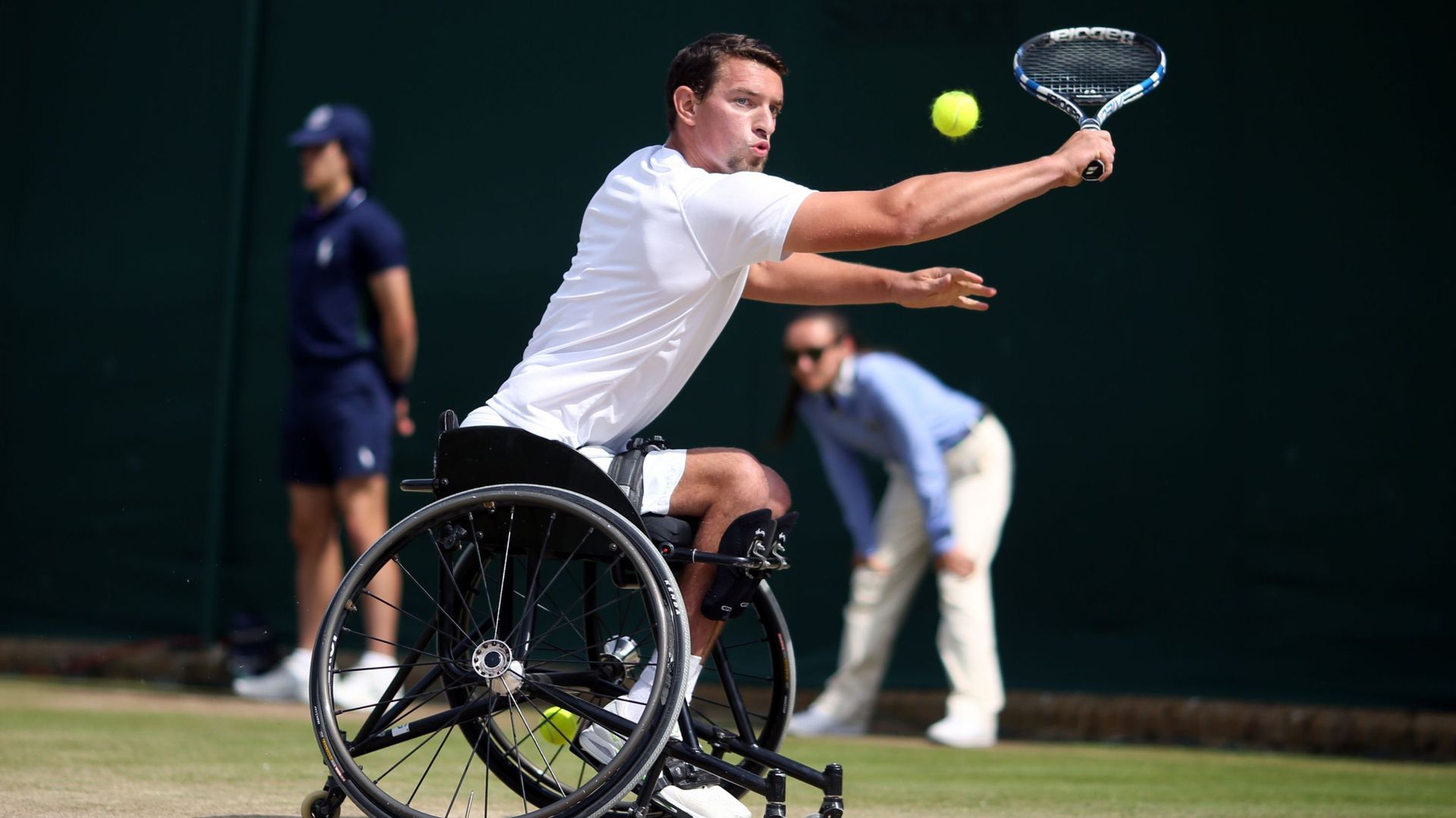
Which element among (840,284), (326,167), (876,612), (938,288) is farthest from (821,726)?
(938,288)

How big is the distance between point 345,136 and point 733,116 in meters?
3.29

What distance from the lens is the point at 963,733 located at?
18.6ft

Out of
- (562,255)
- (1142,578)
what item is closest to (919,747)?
(1142,578)

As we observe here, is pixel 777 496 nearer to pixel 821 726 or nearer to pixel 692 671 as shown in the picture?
pixel 692 671

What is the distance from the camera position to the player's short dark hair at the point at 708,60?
3.34m

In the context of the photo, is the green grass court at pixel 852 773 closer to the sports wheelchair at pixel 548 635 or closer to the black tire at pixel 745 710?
the black tire at pixel 745 710

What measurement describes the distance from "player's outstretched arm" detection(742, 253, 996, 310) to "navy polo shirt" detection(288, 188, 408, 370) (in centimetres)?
279

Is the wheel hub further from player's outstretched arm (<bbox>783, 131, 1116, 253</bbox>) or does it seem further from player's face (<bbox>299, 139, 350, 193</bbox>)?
Answer: player's face (<bbox>299, 139, 350, 193</bbox>)

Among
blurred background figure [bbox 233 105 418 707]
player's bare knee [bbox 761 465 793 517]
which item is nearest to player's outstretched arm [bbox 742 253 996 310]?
player's bare knee [bbox 761 465 793 517]

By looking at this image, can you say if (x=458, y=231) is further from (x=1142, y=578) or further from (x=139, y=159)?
(x=1142, y=578)

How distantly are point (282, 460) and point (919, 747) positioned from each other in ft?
8.17

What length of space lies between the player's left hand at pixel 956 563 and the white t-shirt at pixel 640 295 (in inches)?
103

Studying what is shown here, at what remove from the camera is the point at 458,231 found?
21.9ft

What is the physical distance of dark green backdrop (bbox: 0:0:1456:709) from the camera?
597 centimetres
